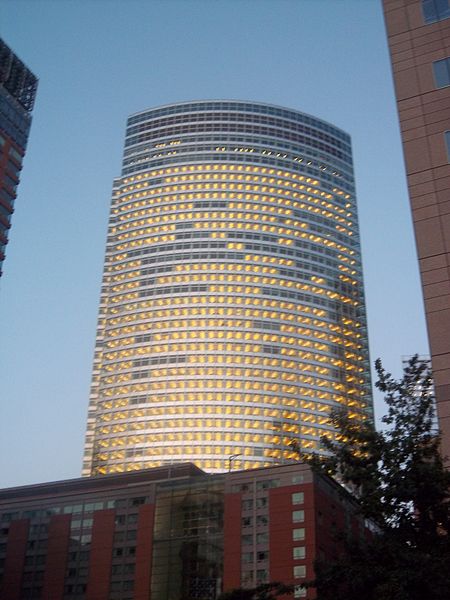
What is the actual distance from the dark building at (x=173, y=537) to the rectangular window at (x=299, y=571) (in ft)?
0.47

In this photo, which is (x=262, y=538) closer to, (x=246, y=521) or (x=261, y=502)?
(x=246, y=521)

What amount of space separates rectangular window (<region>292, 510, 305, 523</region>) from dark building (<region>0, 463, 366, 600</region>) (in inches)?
6.1

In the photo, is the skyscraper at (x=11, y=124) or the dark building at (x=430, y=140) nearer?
the dark building at (x=430, y=140)

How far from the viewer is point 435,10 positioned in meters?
42.2

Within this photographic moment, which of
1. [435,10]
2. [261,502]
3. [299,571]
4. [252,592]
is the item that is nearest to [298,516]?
[261,502]

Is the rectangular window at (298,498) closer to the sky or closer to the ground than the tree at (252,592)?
closer to the sky

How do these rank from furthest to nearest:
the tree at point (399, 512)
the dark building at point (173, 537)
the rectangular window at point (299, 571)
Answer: the dark building at point (173, 537), the rectangular window at point (299, 571), the tree at point (399, 512)

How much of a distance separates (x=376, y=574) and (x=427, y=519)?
122 inches

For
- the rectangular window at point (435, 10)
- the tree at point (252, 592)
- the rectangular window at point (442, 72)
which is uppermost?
the rectangular window at point (435, 10)

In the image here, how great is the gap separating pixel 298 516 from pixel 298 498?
3079 mm

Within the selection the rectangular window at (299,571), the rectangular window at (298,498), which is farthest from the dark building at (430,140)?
the rectangular window at (298,498)

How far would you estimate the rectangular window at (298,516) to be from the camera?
117875 mm

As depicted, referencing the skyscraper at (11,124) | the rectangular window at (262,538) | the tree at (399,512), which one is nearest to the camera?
the tree at (399,512)

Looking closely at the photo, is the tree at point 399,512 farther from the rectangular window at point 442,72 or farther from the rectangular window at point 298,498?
the rectangular window at point 298,498
